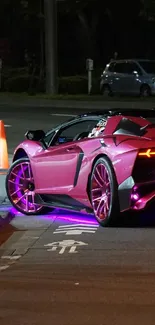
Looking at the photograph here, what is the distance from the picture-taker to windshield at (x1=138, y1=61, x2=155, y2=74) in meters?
30.3

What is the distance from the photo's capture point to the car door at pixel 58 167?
888 cm

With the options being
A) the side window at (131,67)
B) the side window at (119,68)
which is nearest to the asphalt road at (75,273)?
the side window at (131,67)

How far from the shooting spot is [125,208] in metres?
8.10

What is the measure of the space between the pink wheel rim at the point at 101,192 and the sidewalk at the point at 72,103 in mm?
15246

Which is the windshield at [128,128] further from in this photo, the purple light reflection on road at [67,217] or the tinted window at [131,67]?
the tinted window at [131,67]

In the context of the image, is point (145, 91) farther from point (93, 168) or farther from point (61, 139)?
point (93, 168)

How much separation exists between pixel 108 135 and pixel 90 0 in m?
36.4

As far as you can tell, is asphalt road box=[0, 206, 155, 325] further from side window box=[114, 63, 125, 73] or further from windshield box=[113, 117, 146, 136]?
side window box=[114, 63, 125, 73]

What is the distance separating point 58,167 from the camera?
9.16 m

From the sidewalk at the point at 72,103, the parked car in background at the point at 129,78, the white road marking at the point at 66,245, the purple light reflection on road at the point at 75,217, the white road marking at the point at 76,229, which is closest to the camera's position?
the white road marking at the point at 66,245

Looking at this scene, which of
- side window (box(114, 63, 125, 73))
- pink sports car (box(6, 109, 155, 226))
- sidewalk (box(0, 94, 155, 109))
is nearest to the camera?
pink sports car (box(6, 109, 155, 226))

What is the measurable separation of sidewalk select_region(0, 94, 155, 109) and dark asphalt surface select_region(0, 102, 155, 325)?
14.9 meters

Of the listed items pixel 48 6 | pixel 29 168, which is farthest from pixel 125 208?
pixel 48 6

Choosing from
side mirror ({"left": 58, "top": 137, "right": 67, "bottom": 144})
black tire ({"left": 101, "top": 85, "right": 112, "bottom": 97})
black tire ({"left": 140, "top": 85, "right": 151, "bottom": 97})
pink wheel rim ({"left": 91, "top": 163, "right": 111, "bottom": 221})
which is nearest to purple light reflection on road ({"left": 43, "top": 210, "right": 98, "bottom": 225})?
pink wheel rim ({"left": 91, "top": 163, "right": 111, "bottom": 221})
